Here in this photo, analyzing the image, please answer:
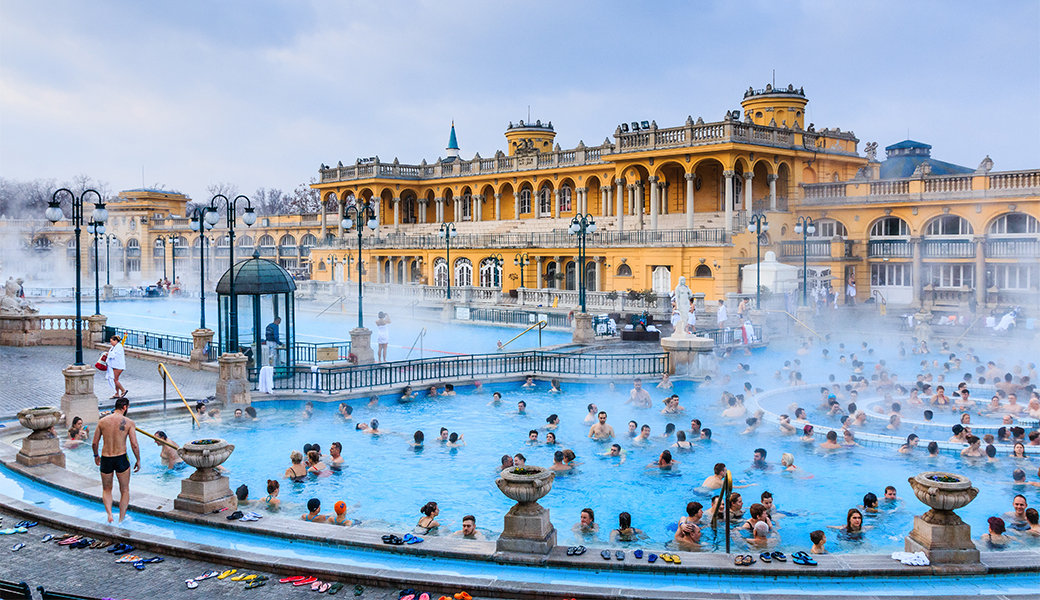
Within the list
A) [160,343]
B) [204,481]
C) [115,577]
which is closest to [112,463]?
[204,481]

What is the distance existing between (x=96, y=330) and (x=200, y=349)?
30.0 feet

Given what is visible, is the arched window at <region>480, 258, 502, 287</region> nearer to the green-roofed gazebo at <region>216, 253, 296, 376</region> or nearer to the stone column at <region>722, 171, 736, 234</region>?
the stone column at <region>722, 171, 736, 234</region>

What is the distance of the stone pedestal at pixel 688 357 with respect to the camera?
907 inches

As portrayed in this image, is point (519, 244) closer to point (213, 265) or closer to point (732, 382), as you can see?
point (732, 382)

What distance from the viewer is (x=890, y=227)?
42.6 m

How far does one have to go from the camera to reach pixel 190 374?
23469 mm

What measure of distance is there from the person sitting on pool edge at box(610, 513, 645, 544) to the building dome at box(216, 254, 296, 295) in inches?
476

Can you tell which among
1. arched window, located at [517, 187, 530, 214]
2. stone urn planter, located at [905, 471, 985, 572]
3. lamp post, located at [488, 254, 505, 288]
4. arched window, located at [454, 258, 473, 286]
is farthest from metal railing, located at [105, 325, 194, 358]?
arched window, located at [517, 187, 530, 214]

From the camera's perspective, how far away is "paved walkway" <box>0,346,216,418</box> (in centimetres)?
1980

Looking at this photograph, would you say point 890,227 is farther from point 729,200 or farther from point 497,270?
point 497,270

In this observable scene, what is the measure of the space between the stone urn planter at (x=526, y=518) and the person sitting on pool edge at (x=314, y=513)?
3.07 meters

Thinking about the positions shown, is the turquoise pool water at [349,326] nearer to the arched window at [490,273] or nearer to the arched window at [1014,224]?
the arched window at [490,273]

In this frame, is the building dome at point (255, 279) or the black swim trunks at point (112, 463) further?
the building dome at point (255, 279)

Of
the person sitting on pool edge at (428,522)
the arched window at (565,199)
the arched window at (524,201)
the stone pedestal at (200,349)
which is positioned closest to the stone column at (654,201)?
the arched window at (565,199)
